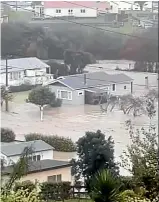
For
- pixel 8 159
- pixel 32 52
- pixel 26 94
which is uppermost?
pixel 32 52

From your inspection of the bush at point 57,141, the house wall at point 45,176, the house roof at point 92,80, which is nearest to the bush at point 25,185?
the house wall at point 45,176

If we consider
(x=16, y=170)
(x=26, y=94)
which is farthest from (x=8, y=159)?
(x=26, y=94)

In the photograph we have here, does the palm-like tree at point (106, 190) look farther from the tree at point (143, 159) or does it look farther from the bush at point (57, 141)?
the bush at point (57, 141)

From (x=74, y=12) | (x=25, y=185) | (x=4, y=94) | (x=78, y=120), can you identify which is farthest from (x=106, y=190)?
(x=74, y=12)

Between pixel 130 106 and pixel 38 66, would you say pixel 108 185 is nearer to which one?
pixel 130 106

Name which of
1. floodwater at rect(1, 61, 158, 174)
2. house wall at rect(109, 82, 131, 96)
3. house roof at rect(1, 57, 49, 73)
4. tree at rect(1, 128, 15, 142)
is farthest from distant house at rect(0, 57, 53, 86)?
house wall at rect(109, 82, 131, 96)

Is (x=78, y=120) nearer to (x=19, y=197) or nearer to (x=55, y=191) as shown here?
(x=55, y=191)

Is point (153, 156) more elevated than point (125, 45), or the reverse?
point (125, 45)
